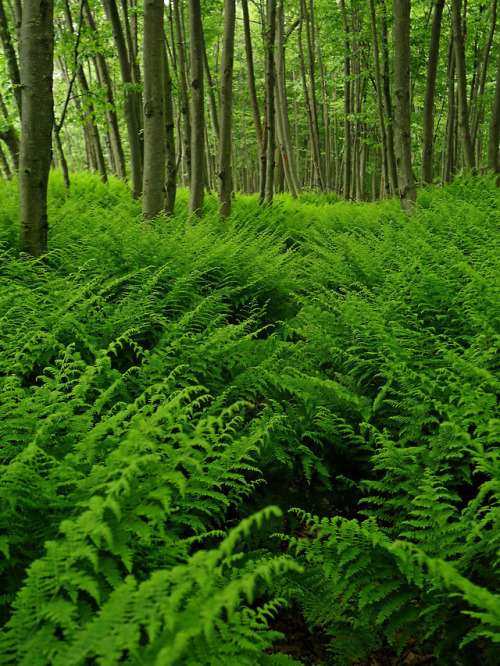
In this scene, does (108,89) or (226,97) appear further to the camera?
(108,89)

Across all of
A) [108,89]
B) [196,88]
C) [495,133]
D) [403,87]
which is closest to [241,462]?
[196,88]

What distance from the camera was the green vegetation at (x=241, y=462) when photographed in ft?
5.53

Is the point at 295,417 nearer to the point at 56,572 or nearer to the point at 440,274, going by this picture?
the point at 56,572

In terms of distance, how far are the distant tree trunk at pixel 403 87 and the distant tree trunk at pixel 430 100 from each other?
196 cm

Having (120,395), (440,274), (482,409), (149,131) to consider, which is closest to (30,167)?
(149,131)

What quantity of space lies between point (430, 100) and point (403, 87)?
2.73 metres

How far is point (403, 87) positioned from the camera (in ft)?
25.5

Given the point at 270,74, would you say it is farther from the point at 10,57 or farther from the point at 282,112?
the point at 10,57

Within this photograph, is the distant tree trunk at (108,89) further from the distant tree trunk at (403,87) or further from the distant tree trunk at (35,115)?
the distant tree trunk at (403,87)

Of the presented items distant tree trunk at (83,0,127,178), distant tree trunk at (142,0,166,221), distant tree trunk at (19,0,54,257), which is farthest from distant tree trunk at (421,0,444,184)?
distant tree trunk at (19,0,54,257)

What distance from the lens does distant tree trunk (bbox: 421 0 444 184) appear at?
939cm

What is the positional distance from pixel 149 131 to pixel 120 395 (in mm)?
4211

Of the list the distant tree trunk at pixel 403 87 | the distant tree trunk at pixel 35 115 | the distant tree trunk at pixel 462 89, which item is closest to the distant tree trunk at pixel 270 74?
the distant tree trunk at pixel 403 87

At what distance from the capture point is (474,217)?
256 inches
